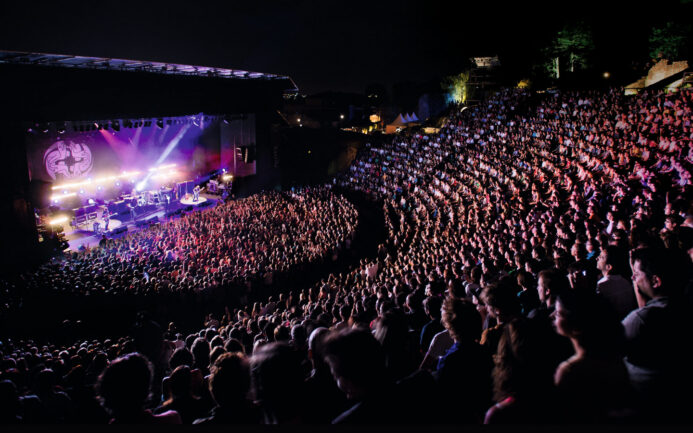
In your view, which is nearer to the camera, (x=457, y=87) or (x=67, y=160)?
(x=67, y=160)

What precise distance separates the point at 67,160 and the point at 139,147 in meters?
4.62

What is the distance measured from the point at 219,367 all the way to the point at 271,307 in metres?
6.68

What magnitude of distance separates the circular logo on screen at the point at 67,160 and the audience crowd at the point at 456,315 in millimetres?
7083

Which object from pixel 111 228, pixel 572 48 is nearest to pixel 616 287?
pixel 111 228

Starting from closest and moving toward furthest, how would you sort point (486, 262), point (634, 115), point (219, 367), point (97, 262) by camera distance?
point (219, 367) < point (486, 262) < point (97, 262) < point (634, 115)

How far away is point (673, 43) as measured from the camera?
2238 cm

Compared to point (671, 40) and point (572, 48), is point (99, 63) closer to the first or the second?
point (671, 40)

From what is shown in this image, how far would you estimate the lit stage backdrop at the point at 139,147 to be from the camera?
18250 mm

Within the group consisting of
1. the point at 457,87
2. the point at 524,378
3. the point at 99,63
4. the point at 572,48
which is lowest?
the point at 524,378

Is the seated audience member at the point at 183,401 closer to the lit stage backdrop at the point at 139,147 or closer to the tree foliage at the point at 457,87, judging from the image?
the lit stage backdrop at the point at 139,147

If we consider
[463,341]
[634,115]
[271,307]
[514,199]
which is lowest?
[271,307]

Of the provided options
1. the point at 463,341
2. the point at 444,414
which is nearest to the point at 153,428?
the point at 444,414

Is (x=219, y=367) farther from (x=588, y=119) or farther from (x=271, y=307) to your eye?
(x=588, y=119)

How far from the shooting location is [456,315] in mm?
2447
